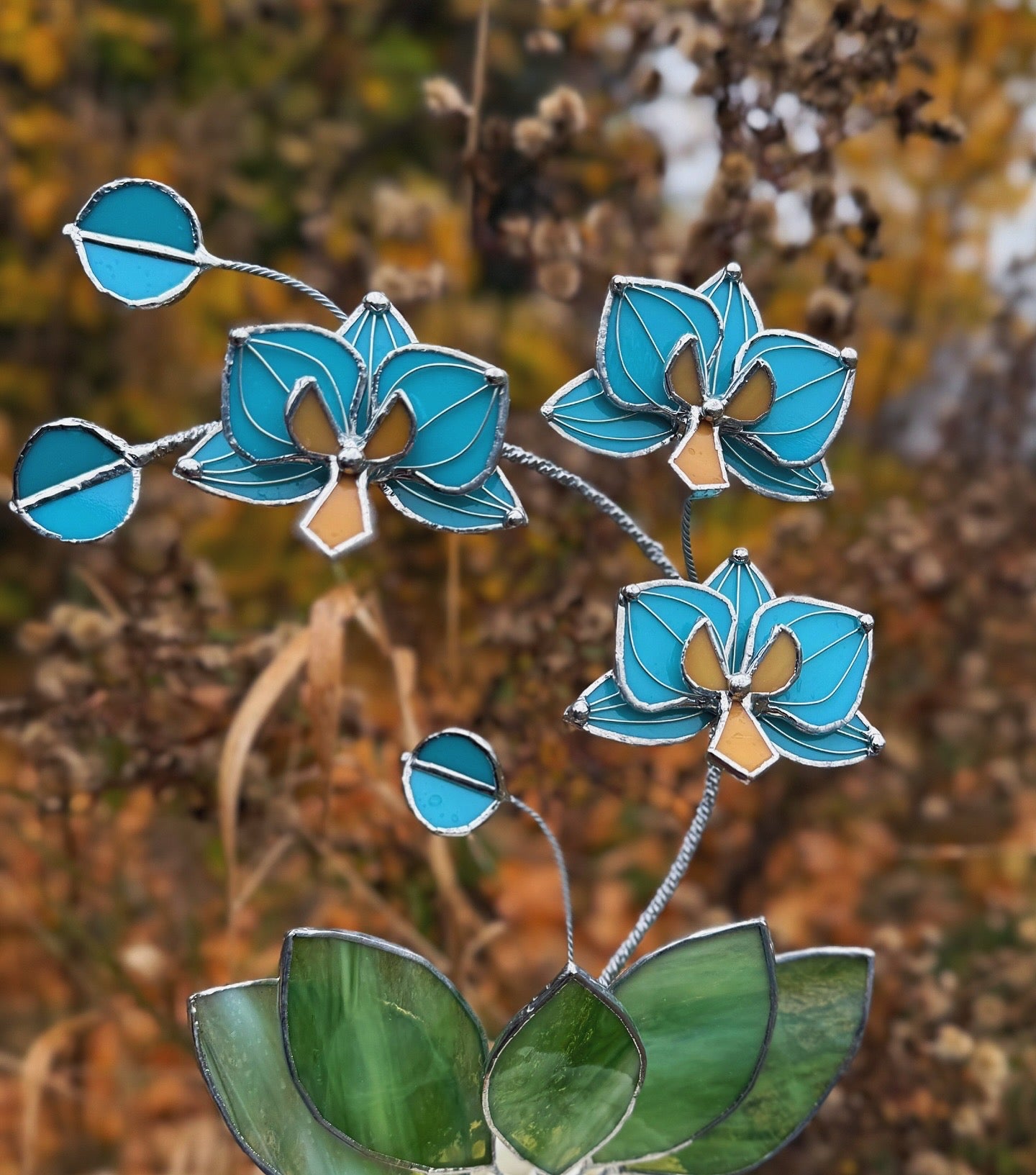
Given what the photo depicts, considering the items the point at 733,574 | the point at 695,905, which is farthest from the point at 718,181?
the point at 695,905

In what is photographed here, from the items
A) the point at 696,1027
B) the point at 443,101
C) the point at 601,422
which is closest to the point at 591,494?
the point at 601,422

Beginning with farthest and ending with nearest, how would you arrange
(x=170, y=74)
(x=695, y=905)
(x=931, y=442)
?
1. (x=931, y=442)
2. (x=170, y=74)
3. (x=695, y=905)

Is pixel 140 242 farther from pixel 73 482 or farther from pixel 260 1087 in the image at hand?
pixel 260 1087

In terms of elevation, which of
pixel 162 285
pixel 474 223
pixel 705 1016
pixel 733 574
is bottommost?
pixel 705 1016

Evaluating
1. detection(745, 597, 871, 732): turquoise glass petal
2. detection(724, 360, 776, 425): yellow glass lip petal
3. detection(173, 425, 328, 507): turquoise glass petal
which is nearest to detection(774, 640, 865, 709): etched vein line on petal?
detection(745, 597, 871, 732): turquoise glass petal

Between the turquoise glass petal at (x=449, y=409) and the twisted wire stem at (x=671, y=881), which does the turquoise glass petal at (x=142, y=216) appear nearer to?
the turquoise glass petal at (x=449, y=409)

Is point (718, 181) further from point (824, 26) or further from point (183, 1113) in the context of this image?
point (183, 1113)
